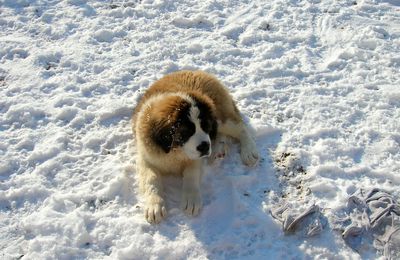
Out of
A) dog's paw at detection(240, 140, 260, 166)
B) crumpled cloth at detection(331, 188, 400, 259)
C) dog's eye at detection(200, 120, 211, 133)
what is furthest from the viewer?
dog's paw at detection(240, 140, 260, 166)

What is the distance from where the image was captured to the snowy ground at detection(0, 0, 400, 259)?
3.72 metres

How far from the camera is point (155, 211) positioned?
380cm

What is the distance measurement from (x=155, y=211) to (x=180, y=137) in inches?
24.8

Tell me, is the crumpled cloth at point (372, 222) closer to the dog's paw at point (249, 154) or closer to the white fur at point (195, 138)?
the dog's paw at point (249, 154)

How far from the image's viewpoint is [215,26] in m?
6.19

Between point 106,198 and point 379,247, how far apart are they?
223 cm

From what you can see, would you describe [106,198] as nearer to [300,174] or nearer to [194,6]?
[300,174]

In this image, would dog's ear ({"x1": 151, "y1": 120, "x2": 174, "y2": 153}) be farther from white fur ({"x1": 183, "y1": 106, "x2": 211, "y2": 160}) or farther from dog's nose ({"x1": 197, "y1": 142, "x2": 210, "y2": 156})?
dog's nose ({"x1": 197, "y1": 142, "x2": 210, "y2": 156})

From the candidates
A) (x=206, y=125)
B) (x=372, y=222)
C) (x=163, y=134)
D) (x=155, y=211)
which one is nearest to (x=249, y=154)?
(x=206, y=125)

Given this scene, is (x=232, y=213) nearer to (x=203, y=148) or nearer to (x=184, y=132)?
(x=203, y=148)

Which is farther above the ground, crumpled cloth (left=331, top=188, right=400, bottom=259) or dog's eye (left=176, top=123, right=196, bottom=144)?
dog's eye (left=176, top=123, right=196, bottom=144)

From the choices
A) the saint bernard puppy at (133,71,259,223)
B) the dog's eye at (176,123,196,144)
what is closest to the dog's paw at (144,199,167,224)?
the saint bernard puppy at (133,71,259,223)

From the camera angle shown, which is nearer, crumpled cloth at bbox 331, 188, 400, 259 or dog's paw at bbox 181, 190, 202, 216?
crumpled cloth at bbox 331, 188, 400, 259

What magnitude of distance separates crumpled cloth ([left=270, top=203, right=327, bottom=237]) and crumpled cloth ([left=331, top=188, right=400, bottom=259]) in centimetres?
14
